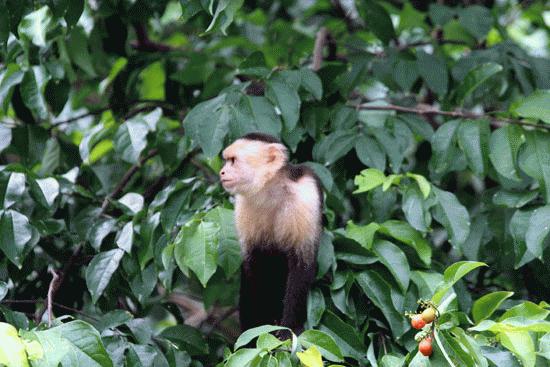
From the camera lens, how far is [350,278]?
3338 mm

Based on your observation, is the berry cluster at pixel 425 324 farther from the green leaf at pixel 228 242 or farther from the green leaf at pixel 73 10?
the green leaf at pixel 73 10

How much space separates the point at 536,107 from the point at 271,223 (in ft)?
4.04

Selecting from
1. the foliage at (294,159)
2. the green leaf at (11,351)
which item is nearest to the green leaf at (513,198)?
the foliage at (294,159)

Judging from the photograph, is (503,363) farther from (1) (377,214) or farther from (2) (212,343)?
(2) (212,343)

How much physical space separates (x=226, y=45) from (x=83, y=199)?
1.52m

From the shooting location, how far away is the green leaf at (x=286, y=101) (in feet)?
12.2

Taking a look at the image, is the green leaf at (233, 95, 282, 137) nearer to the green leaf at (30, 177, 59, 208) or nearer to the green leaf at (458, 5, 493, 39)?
the green leaf at (30, 177, 59, 208)

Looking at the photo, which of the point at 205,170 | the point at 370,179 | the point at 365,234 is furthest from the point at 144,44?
the point at 365,234

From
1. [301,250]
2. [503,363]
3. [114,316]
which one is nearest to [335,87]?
[301,250]

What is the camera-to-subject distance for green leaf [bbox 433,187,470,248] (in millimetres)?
3434

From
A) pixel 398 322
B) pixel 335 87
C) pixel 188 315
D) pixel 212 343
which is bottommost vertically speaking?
pixel 188 315

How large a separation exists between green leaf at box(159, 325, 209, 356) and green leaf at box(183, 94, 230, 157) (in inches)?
29.6

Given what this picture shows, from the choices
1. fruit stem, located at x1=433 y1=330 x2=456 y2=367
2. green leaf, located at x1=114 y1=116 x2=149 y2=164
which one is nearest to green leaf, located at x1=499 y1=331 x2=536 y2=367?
fruit stem, located at x1=433 y1=330 x2=456 y2=367

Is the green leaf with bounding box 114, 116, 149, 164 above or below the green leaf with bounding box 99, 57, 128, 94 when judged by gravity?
above
